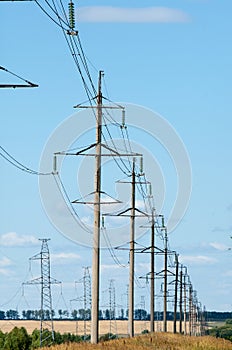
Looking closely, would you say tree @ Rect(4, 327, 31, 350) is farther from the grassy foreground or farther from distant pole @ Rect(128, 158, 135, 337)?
the grassy foreground

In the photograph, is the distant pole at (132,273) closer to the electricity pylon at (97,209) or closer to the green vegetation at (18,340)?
the electricity pylon at (97,209)

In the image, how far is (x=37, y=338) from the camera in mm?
100875

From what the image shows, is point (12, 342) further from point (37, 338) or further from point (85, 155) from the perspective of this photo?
point (85, 155)

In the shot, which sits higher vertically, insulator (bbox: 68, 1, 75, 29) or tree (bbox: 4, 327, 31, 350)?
insulator (bbox: 68, 1, 75, 29)

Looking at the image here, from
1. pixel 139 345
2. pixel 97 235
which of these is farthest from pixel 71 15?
pixel 139 345

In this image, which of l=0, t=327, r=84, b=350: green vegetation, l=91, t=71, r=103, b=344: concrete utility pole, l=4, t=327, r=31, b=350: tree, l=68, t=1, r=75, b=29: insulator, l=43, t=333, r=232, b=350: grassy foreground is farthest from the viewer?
l=4, t=327, r=31, b=350: tree

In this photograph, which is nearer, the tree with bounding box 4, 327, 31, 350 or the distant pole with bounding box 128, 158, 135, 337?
the distant pole with bounding box 128, 158, 135, 337

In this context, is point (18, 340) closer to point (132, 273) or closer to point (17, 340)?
point (17, 340)

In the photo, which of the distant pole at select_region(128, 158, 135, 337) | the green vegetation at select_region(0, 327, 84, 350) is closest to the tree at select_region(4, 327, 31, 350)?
the green vegetation at select_region(0, 327, 84, 350)

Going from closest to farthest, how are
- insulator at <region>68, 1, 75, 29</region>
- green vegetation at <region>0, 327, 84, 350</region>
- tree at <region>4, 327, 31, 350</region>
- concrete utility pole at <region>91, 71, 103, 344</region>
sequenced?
insulator at <region>68, 1, 75, 29</region>
concrete utility pole at <region>91, 71, 103, 344</region>
green vegetation at <region>0, 327, 84, 350</region>
tree at <region>4, 327, 31, 350</region>

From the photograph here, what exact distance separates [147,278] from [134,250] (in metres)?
12.7

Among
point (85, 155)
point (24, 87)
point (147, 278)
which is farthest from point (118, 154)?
point (147, 278)

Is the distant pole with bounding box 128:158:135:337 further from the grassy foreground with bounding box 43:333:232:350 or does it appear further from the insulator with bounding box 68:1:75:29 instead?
the insulator with bounding box 68:1:75:29

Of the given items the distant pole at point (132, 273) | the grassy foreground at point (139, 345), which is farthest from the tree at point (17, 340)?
the grassy foreground at point (139, 345)
